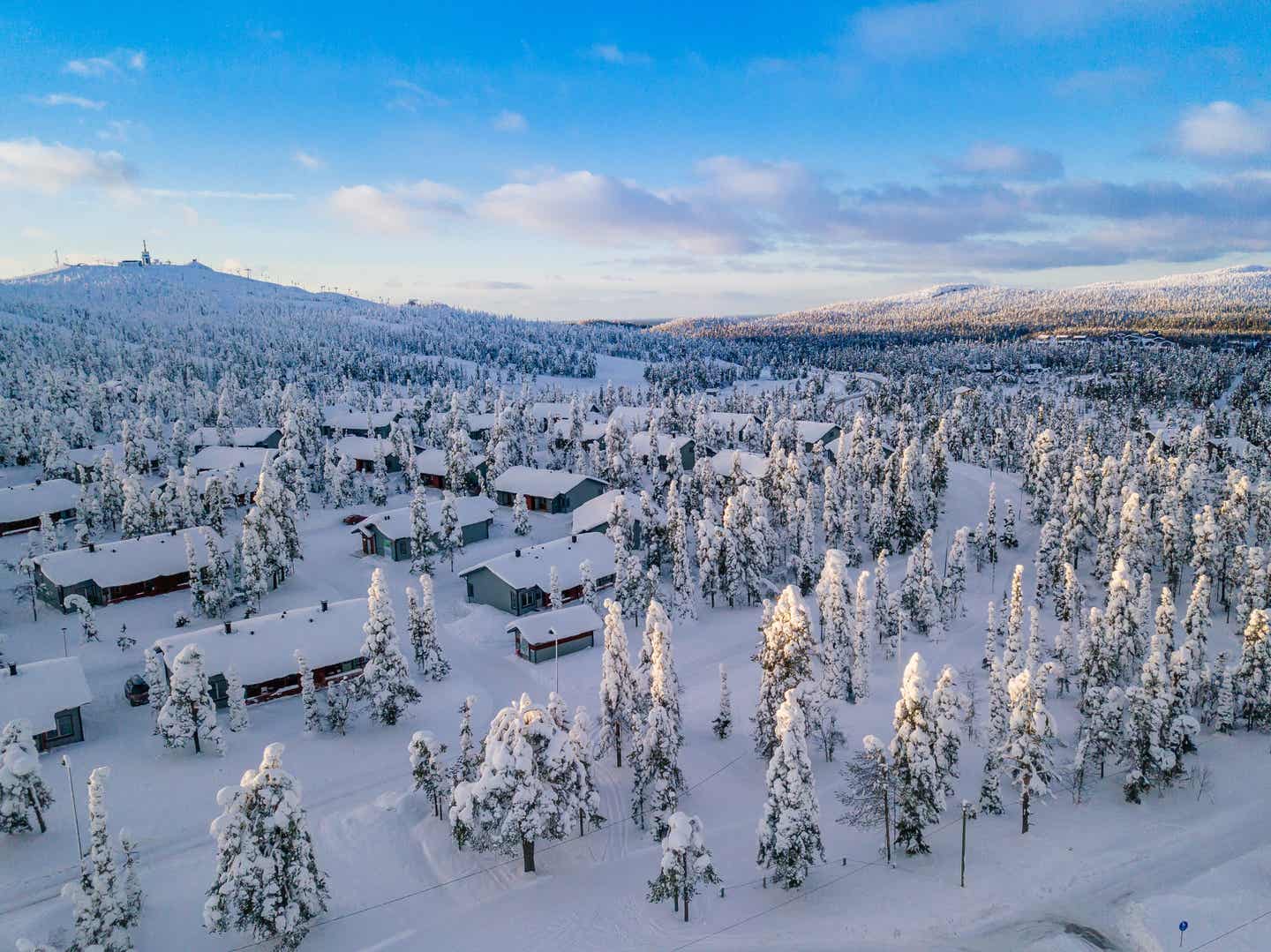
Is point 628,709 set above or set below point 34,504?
below

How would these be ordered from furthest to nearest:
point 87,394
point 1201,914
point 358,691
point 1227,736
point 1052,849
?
point 87,394 → point 1227,736 → point 358,691 → point 1052,849 → point 1201,914

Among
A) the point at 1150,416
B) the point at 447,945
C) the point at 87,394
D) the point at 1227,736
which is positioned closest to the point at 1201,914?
the point at 1227,736

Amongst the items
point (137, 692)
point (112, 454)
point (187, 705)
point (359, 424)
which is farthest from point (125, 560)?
point (359, 424)

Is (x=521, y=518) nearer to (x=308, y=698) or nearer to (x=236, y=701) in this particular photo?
(x=308, y=698)

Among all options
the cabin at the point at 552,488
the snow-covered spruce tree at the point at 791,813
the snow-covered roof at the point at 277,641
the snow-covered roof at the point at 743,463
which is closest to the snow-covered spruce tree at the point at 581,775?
the snow-covered spruce tree at the point at 791,813

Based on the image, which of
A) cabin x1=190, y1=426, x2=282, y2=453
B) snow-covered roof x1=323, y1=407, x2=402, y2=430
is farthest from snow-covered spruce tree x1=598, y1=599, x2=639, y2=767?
snow-covered roof x1=323, y1=407, x2=402, y2=430

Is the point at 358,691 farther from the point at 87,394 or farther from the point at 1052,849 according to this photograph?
the point at 87,394
